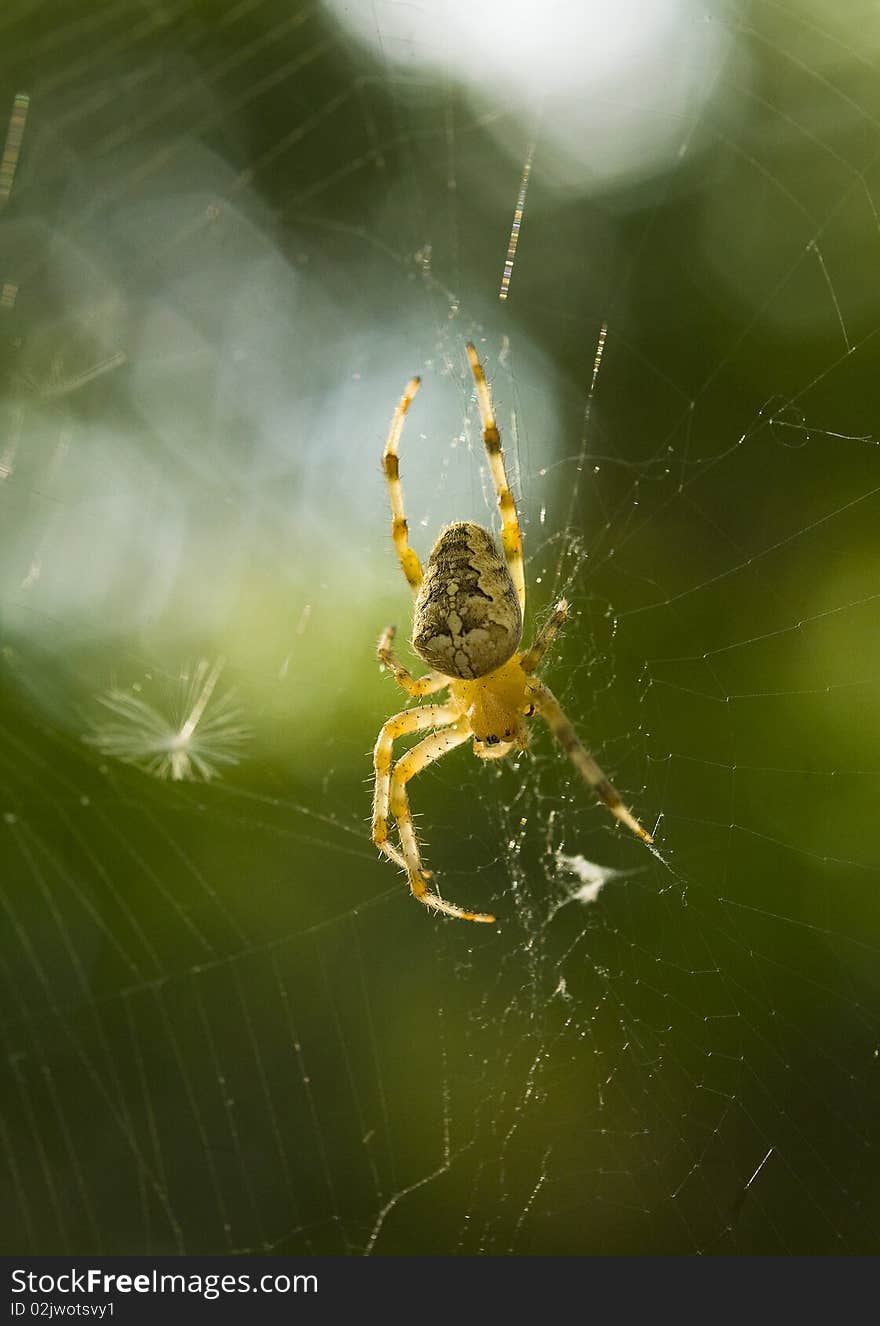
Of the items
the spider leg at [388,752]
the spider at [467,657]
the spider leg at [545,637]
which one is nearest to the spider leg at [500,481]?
the spider at [467,657]

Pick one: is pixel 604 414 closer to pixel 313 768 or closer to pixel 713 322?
pixel 713 322

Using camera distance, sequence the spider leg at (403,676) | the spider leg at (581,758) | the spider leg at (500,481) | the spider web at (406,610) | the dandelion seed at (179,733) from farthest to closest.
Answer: the dandelion seed at (179,733) → the spider web at (406,610) → the spider leg at (403,676) → the spider leg at (500,481) → the spider leg at (581,758)

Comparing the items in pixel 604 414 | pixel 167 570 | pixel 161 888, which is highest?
pixel 167 570

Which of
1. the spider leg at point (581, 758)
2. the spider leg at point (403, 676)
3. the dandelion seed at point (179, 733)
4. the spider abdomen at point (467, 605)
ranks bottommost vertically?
the spider leg at point (581, 758)

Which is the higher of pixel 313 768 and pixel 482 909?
pixel 313 768

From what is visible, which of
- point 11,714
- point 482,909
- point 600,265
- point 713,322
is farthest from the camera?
point 600,265

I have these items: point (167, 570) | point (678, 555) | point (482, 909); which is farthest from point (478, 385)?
point (167, 570)

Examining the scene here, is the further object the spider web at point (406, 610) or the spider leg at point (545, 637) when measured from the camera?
the spider web at point (406, 610)

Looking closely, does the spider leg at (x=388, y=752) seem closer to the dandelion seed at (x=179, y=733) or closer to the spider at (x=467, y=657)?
the spider at (x=467, y=657)
